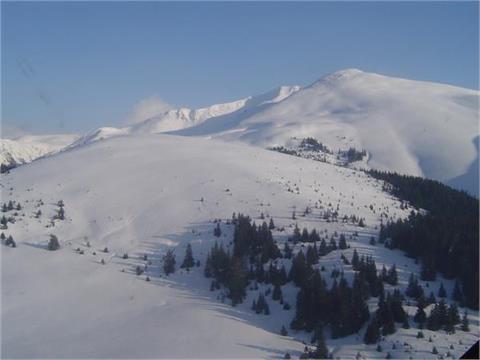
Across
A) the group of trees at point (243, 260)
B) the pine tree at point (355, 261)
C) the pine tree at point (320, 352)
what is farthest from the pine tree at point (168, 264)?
the pine tree at point (320, 352)

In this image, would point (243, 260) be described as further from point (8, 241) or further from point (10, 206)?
point (10, 206)

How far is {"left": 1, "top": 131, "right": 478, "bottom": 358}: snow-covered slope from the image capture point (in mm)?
54312

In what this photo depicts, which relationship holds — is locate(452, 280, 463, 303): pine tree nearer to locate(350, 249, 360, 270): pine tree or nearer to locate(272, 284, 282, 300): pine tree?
locate(350, 249, 360, 270): pine tree

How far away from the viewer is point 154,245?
81438 mm

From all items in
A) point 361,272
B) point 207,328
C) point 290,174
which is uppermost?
point 290,174

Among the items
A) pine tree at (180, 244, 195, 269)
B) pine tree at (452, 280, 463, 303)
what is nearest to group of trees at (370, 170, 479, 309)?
pine tree at (452, 280, 463, 303)

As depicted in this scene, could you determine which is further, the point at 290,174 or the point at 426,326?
the point at 290,174

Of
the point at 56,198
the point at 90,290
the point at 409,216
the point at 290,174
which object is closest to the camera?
the point at 90,290

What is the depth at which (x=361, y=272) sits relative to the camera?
6328cm

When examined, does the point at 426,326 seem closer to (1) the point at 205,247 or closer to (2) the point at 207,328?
(2) the point at 207,328

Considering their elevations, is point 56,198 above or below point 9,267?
above

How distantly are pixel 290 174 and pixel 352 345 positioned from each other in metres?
64.5

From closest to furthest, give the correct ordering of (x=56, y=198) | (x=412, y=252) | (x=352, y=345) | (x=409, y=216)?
(x=352, y=345), (x=412, y=252), (x=409, y=216), (x=56, y=198)

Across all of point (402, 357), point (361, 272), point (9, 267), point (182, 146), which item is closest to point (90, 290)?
point (9, 267)
